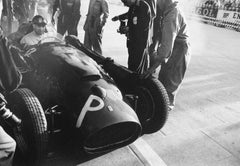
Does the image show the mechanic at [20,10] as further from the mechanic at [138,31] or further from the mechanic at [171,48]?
the mechanic at [171,48]

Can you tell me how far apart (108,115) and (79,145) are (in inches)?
16.9

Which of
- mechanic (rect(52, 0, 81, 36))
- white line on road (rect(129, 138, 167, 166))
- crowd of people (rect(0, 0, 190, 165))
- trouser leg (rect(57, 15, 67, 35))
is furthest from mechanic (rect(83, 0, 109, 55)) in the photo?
white line on road (rect(129, 138, 167, 166))

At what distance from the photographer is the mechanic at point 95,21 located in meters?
6.92

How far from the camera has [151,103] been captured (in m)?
3.47

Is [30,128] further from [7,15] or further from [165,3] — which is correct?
[7,15]

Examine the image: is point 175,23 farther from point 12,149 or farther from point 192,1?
point 192,1

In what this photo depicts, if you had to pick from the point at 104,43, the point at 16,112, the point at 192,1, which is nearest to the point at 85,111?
the point at 16,112

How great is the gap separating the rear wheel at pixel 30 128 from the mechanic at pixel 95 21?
4537mm

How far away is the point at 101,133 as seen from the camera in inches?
103

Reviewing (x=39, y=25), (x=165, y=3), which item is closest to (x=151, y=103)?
(x=165, y=3)

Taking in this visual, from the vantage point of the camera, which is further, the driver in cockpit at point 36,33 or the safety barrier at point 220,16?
the safety barrier at point 220,16

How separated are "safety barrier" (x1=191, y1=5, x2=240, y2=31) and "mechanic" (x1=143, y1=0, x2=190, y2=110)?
45.3 ft

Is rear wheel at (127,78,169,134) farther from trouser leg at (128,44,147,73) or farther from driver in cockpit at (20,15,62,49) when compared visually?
driver in cockpit at (20,15,62,49)

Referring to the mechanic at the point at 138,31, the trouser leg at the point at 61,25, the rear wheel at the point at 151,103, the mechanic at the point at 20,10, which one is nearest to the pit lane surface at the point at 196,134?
the rear wheel at the point at 151,103
